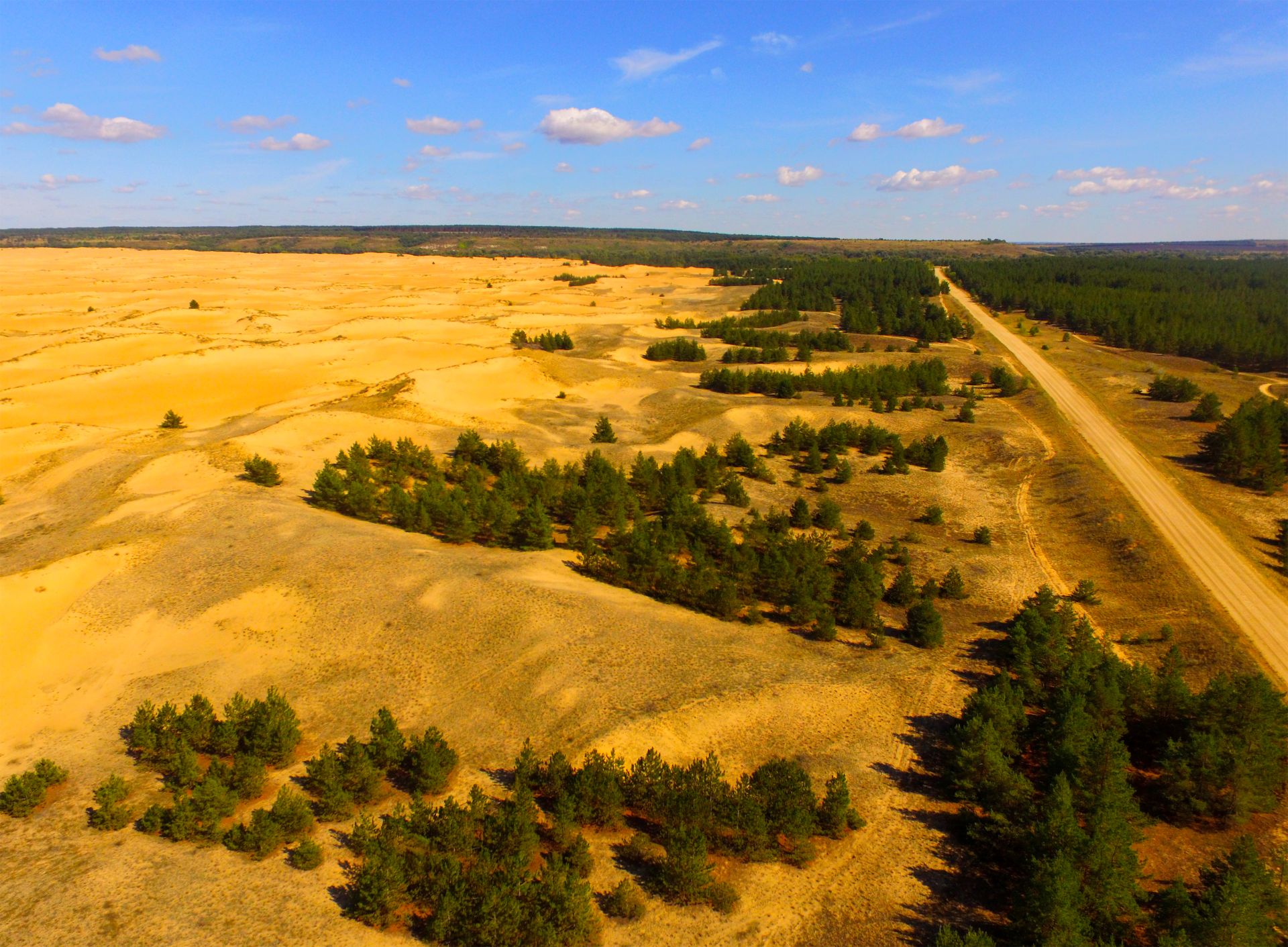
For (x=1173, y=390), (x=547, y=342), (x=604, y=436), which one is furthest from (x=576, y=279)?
(x=1173, y=390)

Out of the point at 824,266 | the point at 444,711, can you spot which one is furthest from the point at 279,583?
the point at 824,266

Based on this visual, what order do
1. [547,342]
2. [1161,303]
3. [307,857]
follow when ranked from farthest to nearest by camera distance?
[1161,303] → [547,342] → [307,857]

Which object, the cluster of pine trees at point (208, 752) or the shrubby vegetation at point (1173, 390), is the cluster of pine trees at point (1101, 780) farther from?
the shrubby vegetation at point (1173, 390)

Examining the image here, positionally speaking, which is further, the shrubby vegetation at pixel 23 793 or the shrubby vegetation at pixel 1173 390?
the shrubby vegetation at pixel 1173 390

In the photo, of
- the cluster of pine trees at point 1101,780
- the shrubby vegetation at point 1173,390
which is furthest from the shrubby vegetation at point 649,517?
the shrubby vegetation at point 1173,390

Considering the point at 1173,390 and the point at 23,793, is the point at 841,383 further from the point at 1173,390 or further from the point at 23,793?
the point at 23,793
